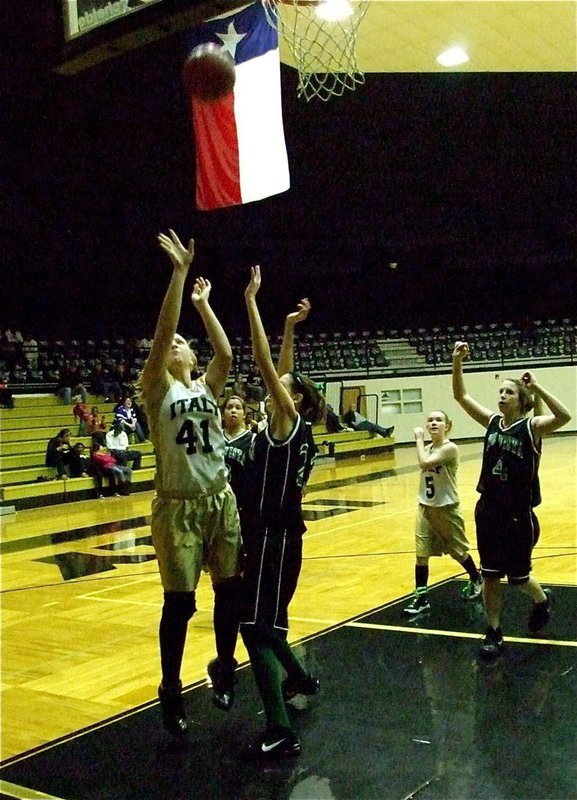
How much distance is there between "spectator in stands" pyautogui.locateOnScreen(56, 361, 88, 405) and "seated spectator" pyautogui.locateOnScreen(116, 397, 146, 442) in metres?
1.41

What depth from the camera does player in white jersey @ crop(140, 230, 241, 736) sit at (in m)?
3.33

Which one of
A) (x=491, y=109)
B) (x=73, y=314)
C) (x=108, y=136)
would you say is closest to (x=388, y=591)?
(x=491, y=109)

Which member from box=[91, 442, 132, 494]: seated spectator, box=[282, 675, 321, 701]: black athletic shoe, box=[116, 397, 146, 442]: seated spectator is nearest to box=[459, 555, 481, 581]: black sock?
box=[282, 675, 321, 701]: black athletic shoe

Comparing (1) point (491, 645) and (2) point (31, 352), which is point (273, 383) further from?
(2) point (31, 352)

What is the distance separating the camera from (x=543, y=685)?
13.1ft

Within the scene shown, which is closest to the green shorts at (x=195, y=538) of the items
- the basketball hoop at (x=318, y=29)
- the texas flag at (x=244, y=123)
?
the basketball hoop at (x=318, y=29)

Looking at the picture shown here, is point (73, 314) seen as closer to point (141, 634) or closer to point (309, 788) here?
point (141, 634)

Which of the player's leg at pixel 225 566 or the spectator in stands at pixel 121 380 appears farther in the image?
the spectator in stands at pixel 121 380

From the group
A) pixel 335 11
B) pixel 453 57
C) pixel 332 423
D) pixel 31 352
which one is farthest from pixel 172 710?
pixel 332 423

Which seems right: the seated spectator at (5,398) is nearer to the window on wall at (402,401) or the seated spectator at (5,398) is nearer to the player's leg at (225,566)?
the window on wall at (402,401)

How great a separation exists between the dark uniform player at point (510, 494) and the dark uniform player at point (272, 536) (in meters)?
1.52

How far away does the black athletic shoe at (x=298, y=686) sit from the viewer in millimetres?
3824

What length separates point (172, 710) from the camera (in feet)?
11.2

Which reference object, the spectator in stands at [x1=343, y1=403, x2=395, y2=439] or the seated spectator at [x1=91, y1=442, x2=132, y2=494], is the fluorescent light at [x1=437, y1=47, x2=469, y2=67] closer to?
the seated spectator at [x1=91, y1=442, x2=132, y2=494]
